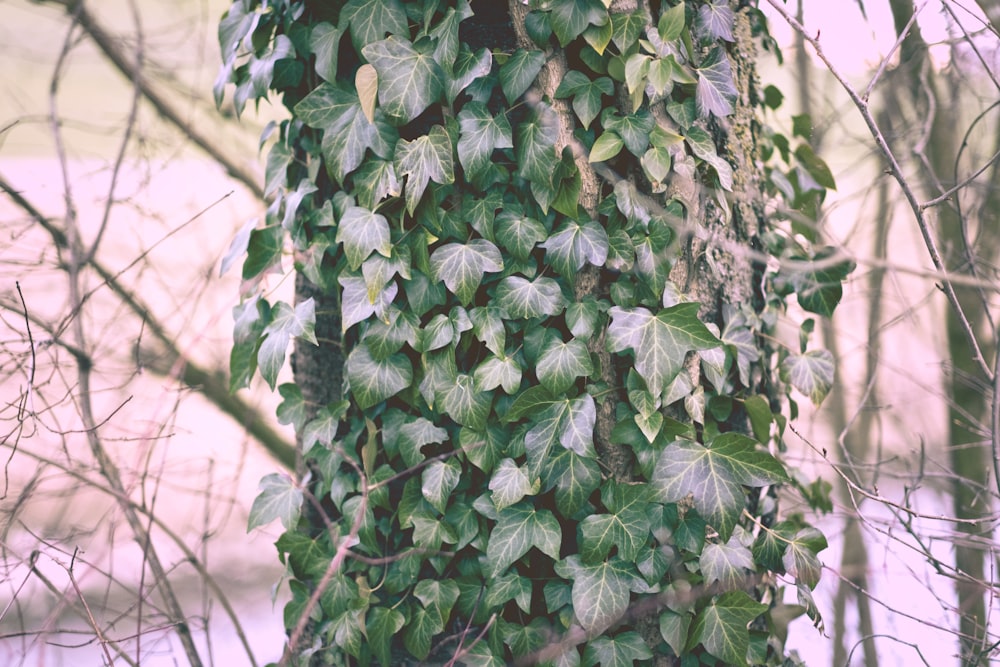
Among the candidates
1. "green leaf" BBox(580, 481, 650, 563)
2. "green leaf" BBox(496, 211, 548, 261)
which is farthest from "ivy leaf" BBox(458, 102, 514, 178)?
"green leaf" BBox(580, 481, 650, 563)

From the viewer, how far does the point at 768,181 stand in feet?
6.50

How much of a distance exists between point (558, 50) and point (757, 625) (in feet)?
4.38

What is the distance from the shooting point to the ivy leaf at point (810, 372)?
171 cm

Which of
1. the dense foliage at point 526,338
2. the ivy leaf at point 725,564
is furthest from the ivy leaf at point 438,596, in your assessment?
the ivy leaf at point 725,564

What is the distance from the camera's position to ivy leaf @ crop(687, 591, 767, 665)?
1406mm

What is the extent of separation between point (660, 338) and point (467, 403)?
0.39m

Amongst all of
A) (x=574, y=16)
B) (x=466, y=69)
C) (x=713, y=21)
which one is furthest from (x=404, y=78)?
(x=713, y=21)

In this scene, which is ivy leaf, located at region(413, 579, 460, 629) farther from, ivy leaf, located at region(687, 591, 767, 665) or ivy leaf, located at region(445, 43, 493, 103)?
ivy leaf, located at region(445, 43, 493, 103)

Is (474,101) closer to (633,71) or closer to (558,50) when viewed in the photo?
(558,50)

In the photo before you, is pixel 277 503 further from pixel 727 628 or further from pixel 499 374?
pixel 727 628

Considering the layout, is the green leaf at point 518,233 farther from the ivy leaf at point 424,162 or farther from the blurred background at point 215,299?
the blurred background at point 215,299

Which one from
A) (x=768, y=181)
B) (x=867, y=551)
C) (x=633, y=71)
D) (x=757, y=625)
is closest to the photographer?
(x=633, y=71)

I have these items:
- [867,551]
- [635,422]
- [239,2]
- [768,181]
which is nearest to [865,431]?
[867,551]

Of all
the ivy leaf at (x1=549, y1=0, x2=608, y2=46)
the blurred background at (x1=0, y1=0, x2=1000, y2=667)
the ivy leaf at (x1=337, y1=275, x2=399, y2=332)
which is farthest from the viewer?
the blurred background at (x1=0, y1=0, x2=1000, y2=667)
